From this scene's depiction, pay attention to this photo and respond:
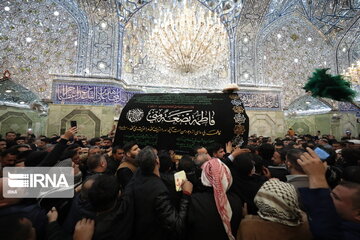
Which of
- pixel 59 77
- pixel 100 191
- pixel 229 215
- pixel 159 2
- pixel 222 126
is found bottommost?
pixel 229 215

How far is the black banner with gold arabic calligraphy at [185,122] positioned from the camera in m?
2.27

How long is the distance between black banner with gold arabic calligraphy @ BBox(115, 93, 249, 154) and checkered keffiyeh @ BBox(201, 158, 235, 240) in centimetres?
115

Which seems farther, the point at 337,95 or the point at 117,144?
the point at 117,144

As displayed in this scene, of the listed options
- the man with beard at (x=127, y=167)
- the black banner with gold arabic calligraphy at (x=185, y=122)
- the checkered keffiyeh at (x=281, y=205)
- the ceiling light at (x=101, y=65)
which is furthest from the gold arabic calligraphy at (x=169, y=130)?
the ceiling light at (x=101, y=65)

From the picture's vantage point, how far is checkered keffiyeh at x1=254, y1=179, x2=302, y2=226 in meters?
0.87

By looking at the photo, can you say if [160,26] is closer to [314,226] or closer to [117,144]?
[117,144]

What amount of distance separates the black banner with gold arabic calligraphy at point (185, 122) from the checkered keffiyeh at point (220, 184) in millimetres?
1152

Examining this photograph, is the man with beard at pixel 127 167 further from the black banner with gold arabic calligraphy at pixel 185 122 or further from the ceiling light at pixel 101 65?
the ceiling light at pixel 101 65

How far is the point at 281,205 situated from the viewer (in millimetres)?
874

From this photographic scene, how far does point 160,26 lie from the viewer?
5.25m

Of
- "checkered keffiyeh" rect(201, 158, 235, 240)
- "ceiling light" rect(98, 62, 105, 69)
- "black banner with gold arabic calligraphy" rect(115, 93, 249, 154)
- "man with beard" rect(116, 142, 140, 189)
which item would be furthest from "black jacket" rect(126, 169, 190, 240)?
"ceiling light" rect(98, 62, 105, 69)

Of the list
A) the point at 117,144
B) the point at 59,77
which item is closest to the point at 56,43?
the point at 59,77

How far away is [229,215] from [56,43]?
282 inches

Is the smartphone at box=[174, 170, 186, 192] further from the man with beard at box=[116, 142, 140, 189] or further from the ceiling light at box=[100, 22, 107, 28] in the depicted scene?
the ceiling light at box=[100, 22, 107, 28]
